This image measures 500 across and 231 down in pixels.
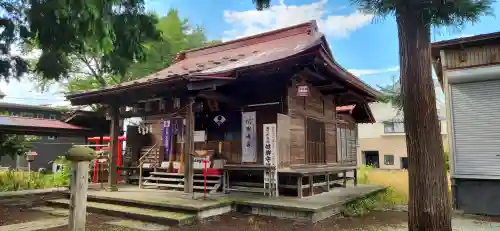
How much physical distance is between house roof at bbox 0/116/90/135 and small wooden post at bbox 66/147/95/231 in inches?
304

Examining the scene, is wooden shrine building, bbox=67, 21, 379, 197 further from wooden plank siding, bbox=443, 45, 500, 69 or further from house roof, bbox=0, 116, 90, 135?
wooden plank siding, bbox=443, 45, 500, 69

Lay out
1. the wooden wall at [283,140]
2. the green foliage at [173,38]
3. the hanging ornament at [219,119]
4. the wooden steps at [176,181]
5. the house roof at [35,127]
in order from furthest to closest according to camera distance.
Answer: the green foliage at [173,38]
the house roof at [35,127]
the hanging ornament at [219,119]
the wooden steps at [176,181]
the wooden wall at [283,140]

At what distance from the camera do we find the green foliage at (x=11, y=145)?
12203 millimetres

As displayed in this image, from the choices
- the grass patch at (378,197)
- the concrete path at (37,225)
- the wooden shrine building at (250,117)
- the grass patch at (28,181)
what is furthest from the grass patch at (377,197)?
the grass patch at (28,181)

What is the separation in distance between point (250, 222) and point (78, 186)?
358 centimetres

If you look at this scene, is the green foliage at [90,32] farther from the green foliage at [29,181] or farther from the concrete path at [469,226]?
the green foliage at [29,181]

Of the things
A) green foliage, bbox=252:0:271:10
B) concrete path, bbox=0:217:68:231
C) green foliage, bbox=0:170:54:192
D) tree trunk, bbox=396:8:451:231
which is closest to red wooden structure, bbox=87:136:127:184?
green foliage, bbox=0:170:54:192

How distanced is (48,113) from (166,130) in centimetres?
1843

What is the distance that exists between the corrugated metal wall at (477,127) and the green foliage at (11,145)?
13938 mm

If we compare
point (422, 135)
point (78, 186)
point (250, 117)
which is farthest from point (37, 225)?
point (422, 135)

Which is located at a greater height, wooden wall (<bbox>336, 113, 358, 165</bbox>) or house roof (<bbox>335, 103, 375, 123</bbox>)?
house roof (<bbox>335, 103, 375, 123</bbox>)

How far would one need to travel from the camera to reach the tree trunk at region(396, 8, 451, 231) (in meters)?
4.30

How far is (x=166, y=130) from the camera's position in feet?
36.8

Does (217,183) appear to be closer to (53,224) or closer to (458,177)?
(53,224)
